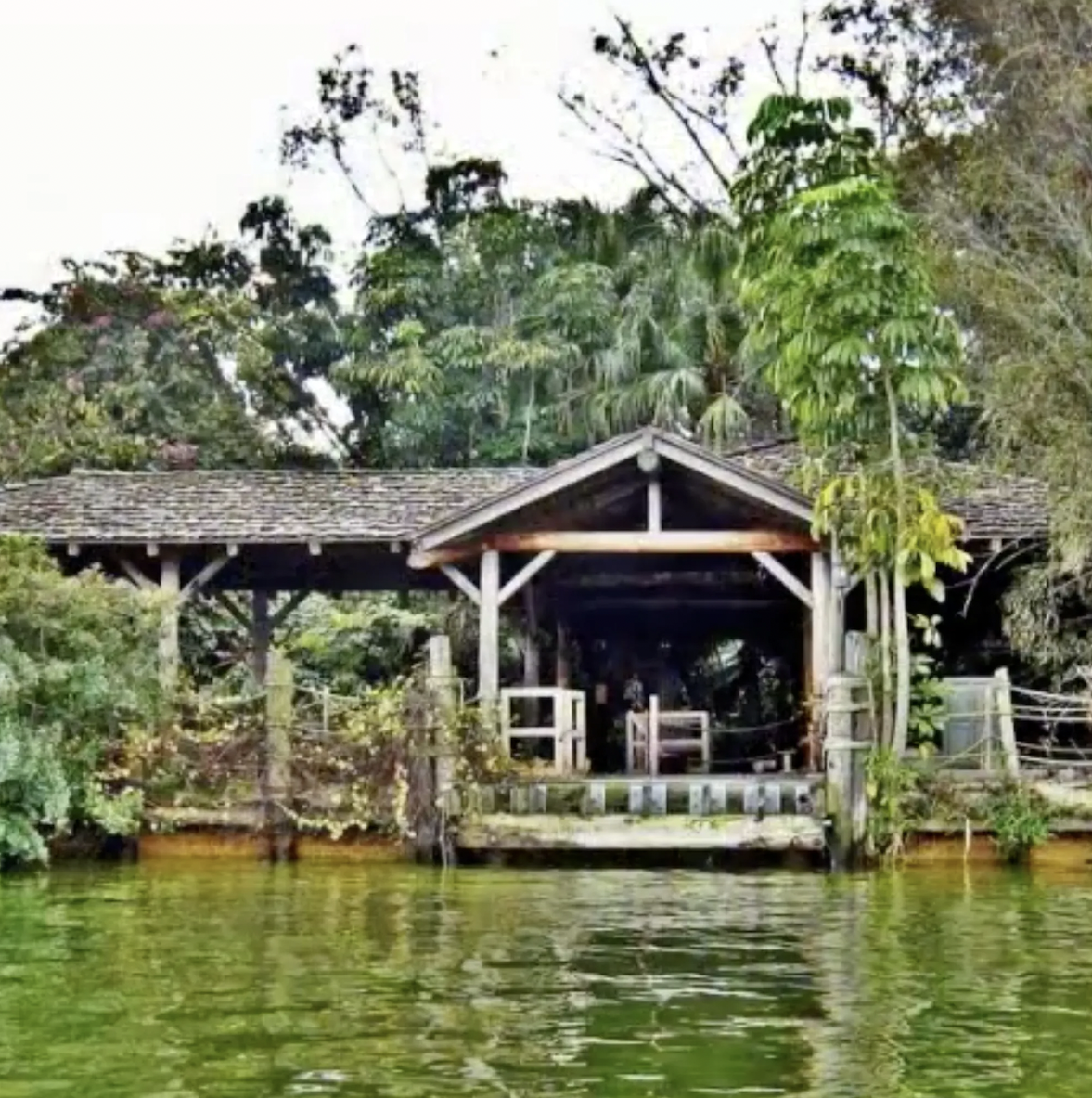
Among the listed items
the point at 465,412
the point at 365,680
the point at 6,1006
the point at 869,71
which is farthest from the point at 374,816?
the point at 869,71

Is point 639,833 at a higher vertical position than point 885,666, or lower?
lower

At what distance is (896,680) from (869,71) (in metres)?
17.8

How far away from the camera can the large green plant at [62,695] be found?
1494 centimetres

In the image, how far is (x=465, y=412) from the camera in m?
31.3

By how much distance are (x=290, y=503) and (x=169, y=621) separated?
104 inches

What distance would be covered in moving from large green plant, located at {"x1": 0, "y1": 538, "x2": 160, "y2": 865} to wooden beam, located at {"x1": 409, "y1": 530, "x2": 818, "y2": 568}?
3.12 m

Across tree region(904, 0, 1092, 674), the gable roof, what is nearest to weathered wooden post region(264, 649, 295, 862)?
the gable roof

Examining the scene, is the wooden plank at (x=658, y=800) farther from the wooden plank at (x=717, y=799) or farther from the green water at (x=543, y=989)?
the green water at (x=543, y=989)

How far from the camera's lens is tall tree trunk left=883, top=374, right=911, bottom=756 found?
16.1 m

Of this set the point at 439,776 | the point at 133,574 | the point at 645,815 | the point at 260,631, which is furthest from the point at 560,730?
the point at 260,631

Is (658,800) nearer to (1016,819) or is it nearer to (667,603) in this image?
(1016,819)

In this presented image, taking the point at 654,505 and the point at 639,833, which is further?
the point at 654,505

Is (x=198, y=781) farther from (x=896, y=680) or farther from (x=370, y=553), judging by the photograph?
(x=896, y=680)

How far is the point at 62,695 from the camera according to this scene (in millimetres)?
15727
